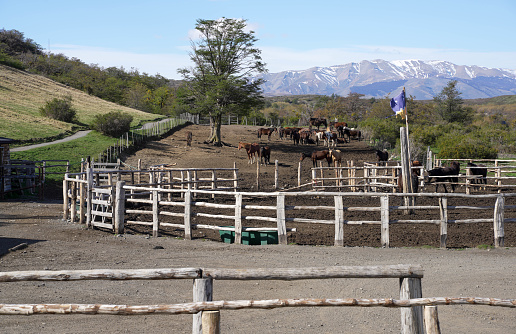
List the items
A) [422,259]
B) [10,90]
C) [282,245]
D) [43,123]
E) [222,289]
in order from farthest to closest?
[10,90] → [43,123] → [282,245] → [422,259] → [222,289]

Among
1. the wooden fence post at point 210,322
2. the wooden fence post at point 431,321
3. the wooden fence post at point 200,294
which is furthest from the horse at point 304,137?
the wooden fence post at point 210,322

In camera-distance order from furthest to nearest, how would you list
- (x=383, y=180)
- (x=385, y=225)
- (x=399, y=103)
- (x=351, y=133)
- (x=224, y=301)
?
(x=351, y=133)
(x=383, y=180)
(x=399, y=103)
(x=385, y=225)
(x=224, y=301)

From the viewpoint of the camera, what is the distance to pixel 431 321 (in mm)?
4742

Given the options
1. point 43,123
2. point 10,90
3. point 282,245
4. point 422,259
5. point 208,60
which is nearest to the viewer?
point 422,259

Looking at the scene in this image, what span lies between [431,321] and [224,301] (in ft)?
6.45

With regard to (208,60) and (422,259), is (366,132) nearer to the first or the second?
(208,60)

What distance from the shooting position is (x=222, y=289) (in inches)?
326

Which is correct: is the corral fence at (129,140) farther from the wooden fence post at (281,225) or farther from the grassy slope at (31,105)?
the wooden fence post at (281,225)

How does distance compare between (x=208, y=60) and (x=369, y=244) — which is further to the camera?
(x=208, y=60)

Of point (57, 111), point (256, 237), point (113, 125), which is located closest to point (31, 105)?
point (57, 111)

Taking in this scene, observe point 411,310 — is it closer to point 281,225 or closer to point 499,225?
point 281,225

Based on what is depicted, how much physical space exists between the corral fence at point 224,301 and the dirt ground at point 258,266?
180 centimetres

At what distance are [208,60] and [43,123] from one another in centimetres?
1694

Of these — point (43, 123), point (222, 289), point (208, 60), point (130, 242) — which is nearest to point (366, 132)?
point (208, 60)
